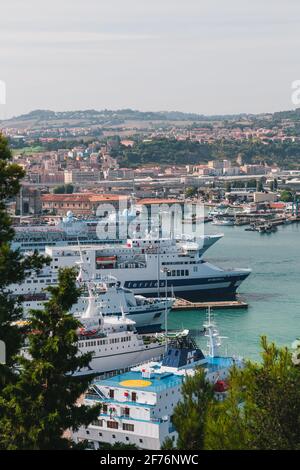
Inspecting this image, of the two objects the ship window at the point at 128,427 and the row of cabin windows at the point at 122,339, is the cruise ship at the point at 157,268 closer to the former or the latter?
the row of cabin windows at the point at 122,339

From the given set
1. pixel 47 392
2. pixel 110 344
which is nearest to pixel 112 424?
pixel 47 392

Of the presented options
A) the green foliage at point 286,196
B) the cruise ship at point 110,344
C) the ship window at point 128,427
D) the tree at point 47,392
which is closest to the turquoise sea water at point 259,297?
→ the cruise ship at point 110,344

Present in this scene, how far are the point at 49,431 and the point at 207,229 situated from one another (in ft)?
64.3

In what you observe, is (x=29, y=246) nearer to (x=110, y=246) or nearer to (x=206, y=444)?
(x=110, y=246)

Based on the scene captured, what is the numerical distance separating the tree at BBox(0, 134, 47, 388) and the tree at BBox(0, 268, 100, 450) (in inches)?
6.0

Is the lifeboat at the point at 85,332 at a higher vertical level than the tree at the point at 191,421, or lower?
lower

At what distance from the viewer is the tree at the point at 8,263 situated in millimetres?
4512

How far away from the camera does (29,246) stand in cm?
1491

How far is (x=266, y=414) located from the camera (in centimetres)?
361

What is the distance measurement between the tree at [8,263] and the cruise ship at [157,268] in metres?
8.35

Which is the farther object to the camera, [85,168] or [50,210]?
[85,168]

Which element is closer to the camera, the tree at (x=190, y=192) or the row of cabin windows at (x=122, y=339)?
the row of cabin windows at (x=122, y=339)

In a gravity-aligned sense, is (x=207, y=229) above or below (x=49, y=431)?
below
